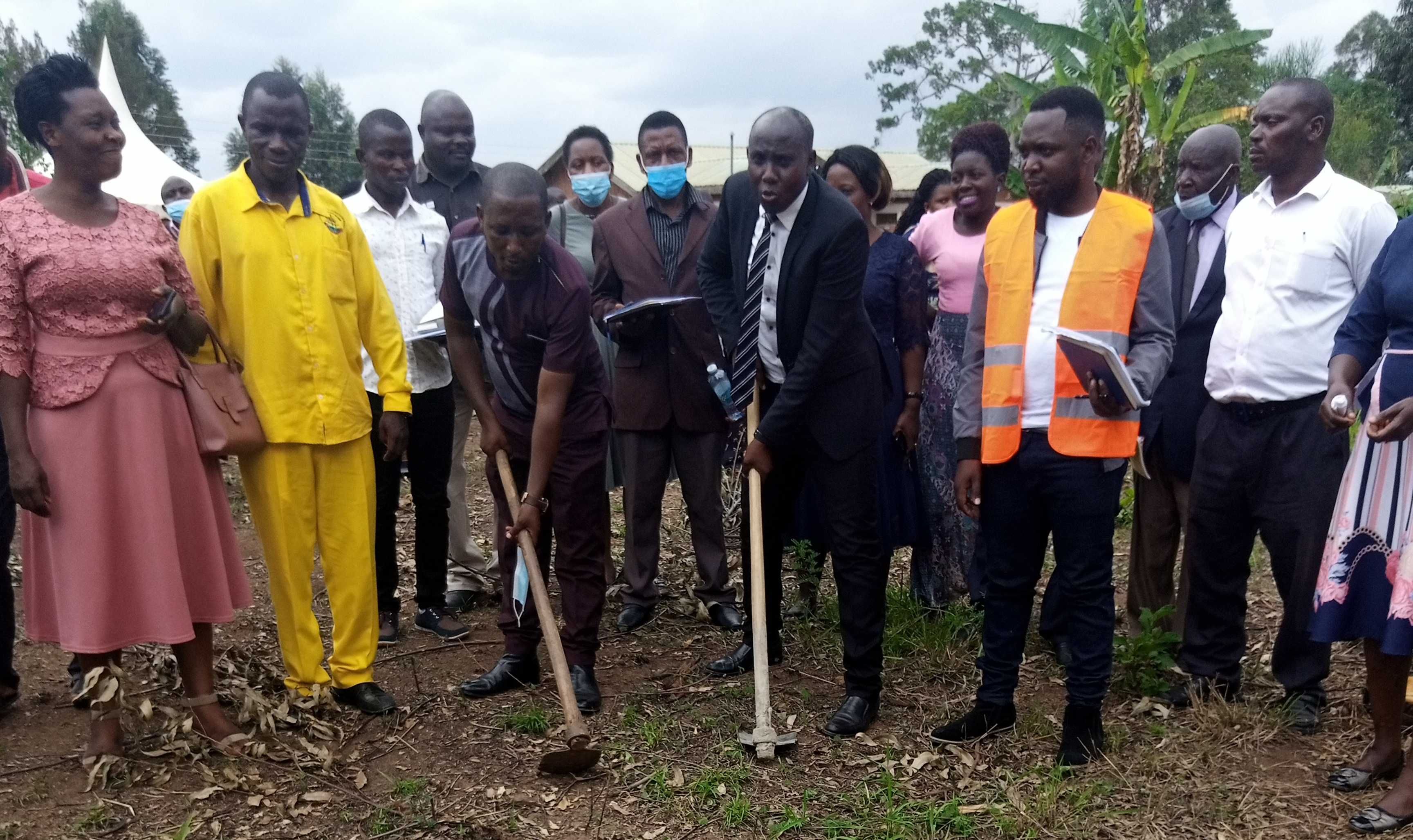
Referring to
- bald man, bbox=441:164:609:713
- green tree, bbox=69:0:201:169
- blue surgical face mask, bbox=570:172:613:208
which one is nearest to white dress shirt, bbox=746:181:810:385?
bald man, bbox=441:164:609:713

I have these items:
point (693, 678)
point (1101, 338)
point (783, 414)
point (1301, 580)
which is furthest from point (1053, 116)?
point (693, 678)

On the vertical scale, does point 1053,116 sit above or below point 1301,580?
above

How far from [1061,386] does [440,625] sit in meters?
2.98

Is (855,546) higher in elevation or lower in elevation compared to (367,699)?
higher

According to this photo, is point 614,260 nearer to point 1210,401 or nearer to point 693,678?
point 693,678

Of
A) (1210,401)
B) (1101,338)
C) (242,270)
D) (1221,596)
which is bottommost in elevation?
(1221,596)

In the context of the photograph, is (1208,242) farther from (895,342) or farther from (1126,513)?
(1126,513)

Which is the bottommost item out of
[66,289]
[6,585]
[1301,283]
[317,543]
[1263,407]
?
[6,585]

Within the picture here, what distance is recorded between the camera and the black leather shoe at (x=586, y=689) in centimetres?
378

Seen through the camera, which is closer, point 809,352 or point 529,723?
point 809,352

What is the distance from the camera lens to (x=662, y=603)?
507 centimetres

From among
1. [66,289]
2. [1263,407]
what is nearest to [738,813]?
[1263,407]

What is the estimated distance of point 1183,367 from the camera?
401 centimetres

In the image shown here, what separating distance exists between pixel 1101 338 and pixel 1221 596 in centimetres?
138
